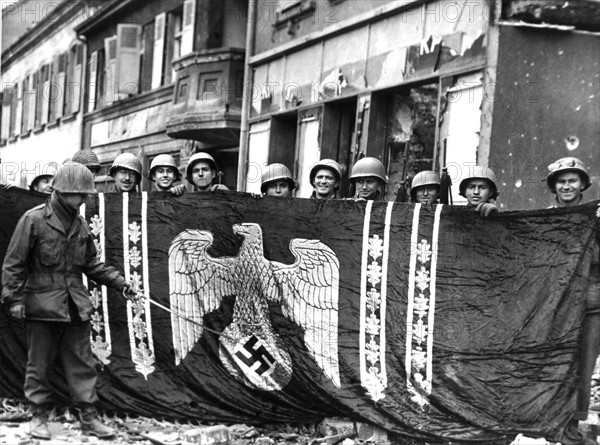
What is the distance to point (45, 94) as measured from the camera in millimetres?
35562

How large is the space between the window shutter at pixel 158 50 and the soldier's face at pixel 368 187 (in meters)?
15.7

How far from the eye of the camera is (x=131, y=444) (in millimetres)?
7277

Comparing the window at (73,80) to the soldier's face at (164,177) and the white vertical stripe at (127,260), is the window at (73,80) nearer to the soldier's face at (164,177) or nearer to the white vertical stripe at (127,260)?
the soldier's face at (164,177)

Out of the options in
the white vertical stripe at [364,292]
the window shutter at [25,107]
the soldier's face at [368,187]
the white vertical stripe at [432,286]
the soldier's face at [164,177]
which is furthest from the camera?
the window shutter at [25,107]

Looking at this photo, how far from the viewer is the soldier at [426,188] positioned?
30.0 feet

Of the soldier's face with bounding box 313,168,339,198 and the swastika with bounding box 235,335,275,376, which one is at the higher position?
the soldier's face with bounding box 313,168,339,198

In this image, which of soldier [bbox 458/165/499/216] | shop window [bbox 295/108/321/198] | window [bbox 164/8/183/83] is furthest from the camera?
window [bbox 164/8/183/83]

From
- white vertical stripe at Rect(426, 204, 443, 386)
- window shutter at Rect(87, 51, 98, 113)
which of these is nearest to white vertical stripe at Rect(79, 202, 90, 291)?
white vertical stripe at Rect(426, 204, 443, 386)

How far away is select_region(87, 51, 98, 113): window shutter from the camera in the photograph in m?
29.2

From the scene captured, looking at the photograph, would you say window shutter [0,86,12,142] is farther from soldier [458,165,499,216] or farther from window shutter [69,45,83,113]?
soldier [458,165,499,216]

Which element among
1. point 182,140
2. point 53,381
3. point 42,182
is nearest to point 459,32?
point 42,182

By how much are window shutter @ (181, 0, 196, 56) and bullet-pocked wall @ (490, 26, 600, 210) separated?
10890 millimetres

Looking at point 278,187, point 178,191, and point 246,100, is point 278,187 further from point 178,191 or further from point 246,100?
point 246,100

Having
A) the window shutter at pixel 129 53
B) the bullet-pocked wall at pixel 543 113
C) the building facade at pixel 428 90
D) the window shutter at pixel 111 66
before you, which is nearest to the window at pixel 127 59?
the window shutter at pixel 129 53
